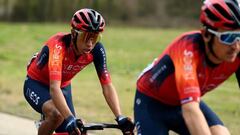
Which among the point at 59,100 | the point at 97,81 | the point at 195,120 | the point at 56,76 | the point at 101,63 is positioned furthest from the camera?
the point at 97,81

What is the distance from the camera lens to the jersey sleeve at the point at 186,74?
14.0ft

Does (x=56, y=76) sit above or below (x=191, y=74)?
below

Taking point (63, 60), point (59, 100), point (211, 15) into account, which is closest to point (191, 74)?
point (211, 15)

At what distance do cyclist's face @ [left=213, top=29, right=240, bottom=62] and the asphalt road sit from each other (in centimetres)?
529

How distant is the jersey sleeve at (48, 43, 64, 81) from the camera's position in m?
5.95

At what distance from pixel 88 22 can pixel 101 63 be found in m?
0.48

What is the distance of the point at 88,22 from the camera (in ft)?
19.9

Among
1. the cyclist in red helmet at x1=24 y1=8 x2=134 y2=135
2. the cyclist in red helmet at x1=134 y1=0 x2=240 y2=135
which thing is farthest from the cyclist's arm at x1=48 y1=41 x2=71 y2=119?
the cyclist in red helmet at x1=134 y1=0 x2=240 y2=135

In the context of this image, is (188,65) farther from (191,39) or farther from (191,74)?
(191,39)

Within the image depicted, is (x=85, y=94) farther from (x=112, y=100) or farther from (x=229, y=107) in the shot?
(x=112, y=100)

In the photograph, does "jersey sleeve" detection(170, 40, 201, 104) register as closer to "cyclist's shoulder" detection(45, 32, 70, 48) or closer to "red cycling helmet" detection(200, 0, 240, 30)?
"red cycling helmet" detection(200, 0, 240, 30)

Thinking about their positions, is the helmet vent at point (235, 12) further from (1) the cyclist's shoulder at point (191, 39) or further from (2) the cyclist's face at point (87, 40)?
(2) the cyclist's face at point (87, 40)

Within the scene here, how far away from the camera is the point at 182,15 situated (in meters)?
45.5

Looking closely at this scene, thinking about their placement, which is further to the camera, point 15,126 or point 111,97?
point 15,126
